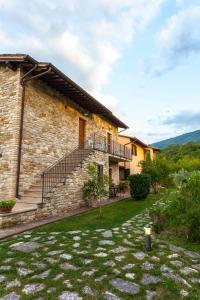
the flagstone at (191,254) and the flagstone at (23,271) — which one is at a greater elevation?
the flagstone at (23,271)

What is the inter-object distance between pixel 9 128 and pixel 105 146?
6.82 meters

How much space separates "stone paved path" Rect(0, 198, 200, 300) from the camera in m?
2.71

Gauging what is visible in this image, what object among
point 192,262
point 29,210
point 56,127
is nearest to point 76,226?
point 29,210

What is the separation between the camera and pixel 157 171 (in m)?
16.8

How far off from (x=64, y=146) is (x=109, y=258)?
8.52 metres

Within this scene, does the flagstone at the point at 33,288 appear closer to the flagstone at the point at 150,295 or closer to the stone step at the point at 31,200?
the flagstone at the point at 150,295

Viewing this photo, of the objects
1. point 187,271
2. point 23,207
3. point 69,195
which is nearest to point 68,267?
point 187,271

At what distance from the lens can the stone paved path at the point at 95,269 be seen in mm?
2709

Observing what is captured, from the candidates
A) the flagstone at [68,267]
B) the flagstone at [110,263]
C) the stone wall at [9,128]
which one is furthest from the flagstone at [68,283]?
the stone wall at [9,128]

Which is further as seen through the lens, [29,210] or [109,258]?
[29,210]

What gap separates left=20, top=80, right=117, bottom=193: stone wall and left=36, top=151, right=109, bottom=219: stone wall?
52.7 inches

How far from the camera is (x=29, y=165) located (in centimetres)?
910

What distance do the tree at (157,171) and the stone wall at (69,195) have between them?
20.5 feet

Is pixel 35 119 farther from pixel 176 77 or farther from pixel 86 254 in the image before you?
pixel 176 77
